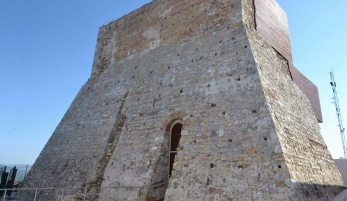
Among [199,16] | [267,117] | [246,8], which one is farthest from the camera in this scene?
[199,16]

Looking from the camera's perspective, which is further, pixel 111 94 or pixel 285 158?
pixel 111 94

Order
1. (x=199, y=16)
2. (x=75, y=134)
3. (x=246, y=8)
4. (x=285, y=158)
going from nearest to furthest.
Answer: (x=285, y=158), (x=246, y=8), (x=199, y=16), (x=75, y=134)

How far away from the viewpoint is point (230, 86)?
275 inches

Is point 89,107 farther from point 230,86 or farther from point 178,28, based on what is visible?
point 230,86

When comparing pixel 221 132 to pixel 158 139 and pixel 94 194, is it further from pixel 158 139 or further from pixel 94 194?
pixel 94 194

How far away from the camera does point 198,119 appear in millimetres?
A: 6977

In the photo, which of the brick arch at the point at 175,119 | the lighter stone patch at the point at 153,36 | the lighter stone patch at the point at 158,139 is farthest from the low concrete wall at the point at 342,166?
the lighter stone patch at the point at 153,36

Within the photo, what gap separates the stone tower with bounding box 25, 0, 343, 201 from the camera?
5773mm

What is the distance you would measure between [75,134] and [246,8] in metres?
8.00

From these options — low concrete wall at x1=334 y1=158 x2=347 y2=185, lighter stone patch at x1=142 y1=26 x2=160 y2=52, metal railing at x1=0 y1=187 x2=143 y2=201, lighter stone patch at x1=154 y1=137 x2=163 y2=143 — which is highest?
lighter stone patch at x1=142 y1=26 x2=160 y2=52


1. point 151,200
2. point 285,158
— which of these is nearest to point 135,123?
point 151,200

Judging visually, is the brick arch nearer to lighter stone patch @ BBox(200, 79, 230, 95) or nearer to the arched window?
the arched window

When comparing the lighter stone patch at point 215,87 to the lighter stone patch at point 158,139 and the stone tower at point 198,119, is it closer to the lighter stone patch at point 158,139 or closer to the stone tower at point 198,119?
the stone tower at point 198,119

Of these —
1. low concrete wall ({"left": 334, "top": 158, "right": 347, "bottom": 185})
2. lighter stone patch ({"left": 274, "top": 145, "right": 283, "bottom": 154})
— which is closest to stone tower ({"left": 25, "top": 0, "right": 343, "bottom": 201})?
lighter stone patch ({"left": 274, "top": 145, "right": 283, "bottom": 154})
